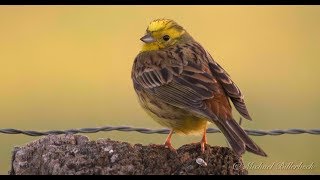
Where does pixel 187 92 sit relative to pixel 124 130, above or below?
above

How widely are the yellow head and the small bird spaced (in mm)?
33

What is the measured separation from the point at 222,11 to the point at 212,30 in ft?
3.02

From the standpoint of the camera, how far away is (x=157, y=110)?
25.1 feet

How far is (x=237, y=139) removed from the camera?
675 cm

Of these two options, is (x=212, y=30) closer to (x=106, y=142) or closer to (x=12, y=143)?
(x=12, y=143)

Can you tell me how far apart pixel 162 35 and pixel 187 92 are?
4.44 ft

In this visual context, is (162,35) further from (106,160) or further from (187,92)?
(106,160)

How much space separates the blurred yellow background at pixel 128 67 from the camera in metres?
12.2

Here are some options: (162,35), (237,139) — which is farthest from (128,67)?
(237,139)

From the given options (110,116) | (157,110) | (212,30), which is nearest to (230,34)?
(212,30)

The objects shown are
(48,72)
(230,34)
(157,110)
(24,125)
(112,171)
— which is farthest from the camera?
(230,34)

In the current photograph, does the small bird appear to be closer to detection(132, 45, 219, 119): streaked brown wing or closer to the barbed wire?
detection(132, 45, 219, 119): streaked brown wing

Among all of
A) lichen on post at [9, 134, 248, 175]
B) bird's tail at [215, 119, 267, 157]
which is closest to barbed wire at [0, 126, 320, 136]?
bird's tail at [215, 119, 267, 157]

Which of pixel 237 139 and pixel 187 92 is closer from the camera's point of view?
pixel 237 139
